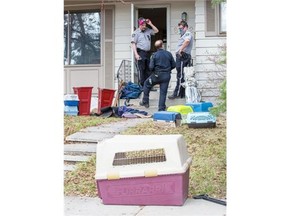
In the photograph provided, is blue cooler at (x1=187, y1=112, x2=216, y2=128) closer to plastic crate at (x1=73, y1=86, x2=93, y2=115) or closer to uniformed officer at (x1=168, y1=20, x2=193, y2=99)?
uniformed officer at (x1=168, y1=20, x2=193, y2=99)

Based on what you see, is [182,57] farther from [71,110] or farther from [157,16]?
[157,16]

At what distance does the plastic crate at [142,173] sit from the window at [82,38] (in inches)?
297

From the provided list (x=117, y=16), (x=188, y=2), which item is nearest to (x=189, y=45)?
(x=188, y=2)

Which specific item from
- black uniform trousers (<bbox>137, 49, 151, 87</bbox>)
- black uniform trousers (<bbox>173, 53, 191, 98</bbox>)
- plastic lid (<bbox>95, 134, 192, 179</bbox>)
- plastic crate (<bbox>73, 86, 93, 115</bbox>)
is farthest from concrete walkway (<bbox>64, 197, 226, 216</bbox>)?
black uniform trousers (<bbox>137, 49, 151, 87</bbox>)

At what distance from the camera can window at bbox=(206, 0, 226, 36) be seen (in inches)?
392

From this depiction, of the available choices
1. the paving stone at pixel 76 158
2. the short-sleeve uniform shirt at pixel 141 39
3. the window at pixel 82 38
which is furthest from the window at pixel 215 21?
the paving stone at pixel 76 158

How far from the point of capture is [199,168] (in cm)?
476

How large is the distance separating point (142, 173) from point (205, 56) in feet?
22.4

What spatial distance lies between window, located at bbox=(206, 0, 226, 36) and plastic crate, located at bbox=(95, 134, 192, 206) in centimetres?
665

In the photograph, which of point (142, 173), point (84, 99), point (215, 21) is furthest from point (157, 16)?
point (142, 173)

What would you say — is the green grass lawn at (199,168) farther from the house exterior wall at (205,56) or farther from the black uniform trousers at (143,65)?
the house exterior wall at (205,56)

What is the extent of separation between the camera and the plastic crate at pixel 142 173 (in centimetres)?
361
